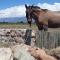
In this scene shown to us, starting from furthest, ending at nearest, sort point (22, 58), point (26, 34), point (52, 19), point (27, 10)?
point (52, 19)
point (27, 10)
point (26, 34)
point (22, 58)

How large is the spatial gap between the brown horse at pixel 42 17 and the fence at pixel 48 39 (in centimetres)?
502

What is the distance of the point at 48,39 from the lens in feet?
37.9

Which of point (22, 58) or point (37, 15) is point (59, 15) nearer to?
point (37, 15)

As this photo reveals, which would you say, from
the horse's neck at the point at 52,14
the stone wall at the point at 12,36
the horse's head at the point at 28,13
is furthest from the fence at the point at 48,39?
the horse's neck at the point at 52,14

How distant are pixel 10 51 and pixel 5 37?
4.62 m

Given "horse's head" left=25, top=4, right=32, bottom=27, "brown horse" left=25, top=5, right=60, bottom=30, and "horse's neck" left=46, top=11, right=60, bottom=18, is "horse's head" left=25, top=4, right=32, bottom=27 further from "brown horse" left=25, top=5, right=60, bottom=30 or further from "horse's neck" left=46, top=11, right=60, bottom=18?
"horse's neck" left=46, top=11, right=60, bottom=18

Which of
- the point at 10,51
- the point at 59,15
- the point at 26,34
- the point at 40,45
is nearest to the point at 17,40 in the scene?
the point at 26,34

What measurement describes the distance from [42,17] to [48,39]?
252 inches

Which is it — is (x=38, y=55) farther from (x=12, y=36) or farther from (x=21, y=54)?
(x=12, y=36)

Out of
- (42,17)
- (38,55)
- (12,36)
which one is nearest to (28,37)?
(12,36)

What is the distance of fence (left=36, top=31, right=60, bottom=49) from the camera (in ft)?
37.3

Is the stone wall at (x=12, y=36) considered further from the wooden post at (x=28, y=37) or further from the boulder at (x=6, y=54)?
the boulder at (x=6, y=54)

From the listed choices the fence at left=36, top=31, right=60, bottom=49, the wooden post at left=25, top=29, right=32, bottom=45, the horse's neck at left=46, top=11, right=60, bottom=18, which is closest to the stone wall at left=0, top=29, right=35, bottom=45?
the wooden post at left=25, top=29, right=32, bottom=45

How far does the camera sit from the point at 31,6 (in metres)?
17.2
